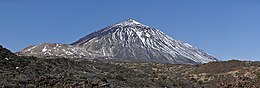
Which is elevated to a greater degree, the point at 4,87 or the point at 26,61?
the point at 26,61

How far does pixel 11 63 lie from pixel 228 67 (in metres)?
33.7

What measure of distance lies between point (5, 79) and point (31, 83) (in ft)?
4.43

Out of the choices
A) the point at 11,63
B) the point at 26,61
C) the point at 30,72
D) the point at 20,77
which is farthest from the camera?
the point at 26,61

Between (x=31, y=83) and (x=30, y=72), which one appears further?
(x=30, y=72)

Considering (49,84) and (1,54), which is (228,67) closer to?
(1,54)

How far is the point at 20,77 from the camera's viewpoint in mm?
23969

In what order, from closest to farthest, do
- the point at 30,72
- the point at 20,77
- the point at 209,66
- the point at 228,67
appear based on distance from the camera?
the point at 20,77 < the point at 30,72 < the point at 228,67 < the point at 209,66

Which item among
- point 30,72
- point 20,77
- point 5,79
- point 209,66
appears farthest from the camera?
point 209,66

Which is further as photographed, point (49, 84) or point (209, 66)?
point (209, 66)

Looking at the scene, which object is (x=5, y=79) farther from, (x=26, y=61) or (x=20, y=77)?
(x=26, y=61)

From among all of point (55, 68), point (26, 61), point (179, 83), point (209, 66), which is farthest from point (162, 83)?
point (209, 66)

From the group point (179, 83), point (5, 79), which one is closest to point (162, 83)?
point (179, 83)

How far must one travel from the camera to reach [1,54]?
101 feet

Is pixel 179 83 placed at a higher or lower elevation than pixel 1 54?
lower
